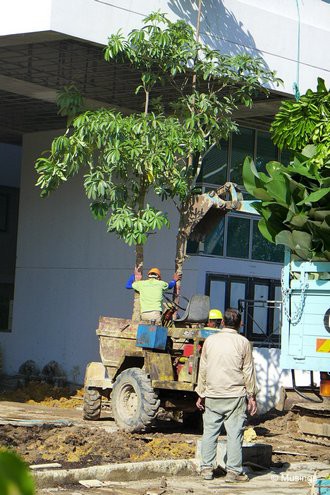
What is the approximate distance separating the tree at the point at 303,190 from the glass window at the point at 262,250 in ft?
40.1

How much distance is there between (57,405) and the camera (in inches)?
670

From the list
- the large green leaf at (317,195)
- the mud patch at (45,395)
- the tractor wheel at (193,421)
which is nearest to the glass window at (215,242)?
the mud patch at (45,395)

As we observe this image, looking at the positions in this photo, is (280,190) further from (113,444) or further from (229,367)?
(113,444)

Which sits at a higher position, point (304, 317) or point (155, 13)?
point (155, 13)

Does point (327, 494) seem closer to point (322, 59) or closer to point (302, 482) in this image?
point (302, 482)

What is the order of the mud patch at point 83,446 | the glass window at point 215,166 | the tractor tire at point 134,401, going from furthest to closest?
1. the glass window at point 215,166
2. the tractor tire at point 134,401
3. the mud patch at point 83,446

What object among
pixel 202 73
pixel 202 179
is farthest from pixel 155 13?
pixel 202 179

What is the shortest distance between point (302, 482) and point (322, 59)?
10.8 meters

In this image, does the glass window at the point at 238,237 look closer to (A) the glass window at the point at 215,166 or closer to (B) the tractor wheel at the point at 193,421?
(A) the glass window at the point at 215,166

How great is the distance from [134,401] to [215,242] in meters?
7.40

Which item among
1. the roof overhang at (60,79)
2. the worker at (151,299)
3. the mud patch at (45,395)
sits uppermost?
the roof overhang at (60,79)

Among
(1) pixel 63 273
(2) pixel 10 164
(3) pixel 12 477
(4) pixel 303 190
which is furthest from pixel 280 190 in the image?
(2) pixel 10 164

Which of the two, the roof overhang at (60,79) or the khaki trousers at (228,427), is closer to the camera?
the khaki trousers at (228,427)

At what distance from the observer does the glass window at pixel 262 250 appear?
20312 mm
